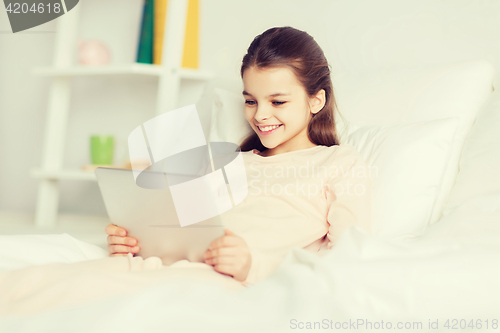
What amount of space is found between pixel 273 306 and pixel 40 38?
6.38 feet

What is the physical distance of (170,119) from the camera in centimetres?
152

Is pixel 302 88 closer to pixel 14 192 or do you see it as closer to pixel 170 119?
pixel 170 119

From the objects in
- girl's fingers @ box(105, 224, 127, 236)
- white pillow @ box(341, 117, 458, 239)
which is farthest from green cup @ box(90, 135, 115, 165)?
white pillow @ box(341, 117, 458, 239)

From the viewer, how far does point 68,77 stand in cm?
177

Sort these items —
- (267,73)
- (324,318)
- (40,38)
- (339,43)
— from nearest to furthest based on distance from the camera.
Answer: (324,318), (267,73), (339,43), (40,38)

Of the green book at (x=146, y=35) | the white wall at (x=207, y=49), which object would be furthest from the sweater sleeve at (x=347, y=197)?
the green book at (x=146, y=35)

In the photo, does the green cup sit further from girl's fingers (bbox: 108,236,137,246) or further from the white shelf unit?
girl's fingers (bbox: 108,236,137,246)

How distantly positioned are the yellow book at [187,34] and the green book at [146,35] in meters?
0.03

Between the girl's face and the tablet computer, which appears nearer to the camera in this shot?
the tablet computer

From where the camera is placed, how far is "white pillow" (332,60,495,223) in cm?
105

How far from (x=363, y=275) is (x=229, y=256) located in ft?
0.80

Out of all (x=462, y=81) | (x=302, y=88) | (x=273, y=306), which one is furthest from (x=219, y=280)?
(x=462, y=81)

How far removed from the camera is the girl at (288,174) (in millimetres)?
787

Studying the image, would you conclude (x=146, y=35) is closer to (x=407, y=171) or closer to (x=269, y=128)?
(x=269, y=128)
